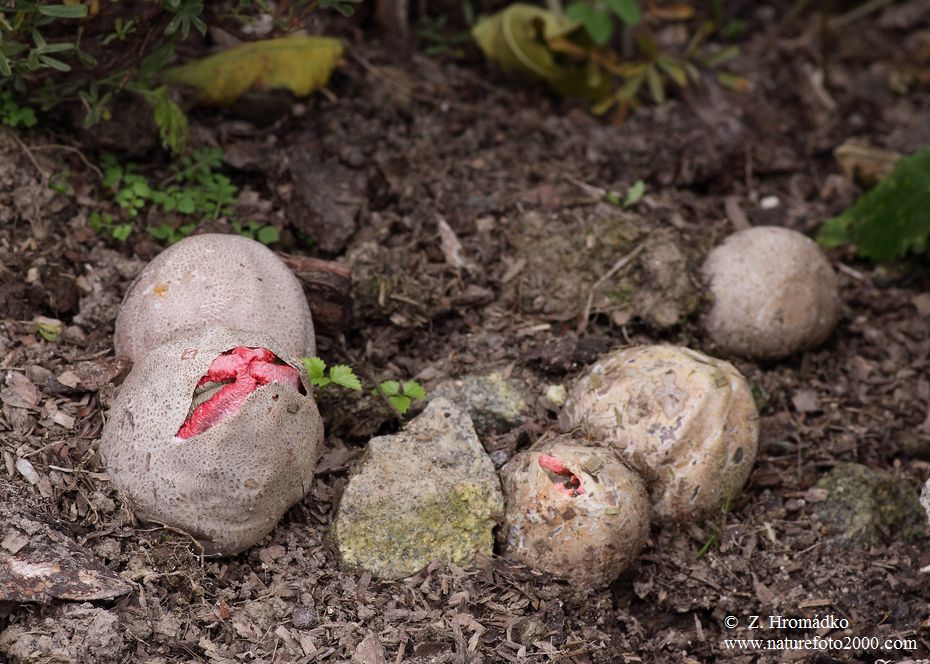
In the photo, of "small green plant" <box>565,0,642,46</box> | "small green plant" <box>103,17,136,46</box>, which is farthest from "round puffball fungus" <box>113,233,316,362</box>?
"small green plant" <box>565,0,642,46</box>

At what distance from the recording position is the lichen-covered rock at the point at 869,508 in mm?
3746

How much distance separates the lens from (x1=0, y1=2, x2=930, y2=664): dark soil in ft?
10.5

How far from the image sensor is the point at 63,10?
11.2 ft

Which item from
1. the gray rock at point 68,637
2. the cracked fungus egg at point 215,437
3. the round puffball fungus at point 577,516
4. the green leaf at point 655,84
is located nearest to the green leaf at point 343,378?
the cracked fungus egg at point 215,437

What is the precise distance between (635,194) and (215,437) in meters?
2.66

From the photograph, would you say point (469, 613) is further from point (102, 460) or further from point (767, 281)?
point (767, 281)

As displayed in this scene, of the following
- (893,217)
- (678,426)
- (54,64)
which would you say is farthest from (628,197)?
(54,64)

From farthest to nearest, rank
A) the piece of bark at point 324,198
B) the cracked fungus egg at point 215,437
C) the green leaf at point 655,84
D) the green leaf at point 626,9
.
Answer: the green leaf at point 655,84
the green leaf at point 626,9
the piece of bark at point 324,198
the cracked fungus egg at point 215,437

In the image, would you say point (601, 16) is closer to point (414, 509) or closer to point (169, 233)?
point (169, 233)

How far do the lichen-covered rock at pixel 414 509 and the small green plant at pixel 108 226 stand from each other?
153 centimetres

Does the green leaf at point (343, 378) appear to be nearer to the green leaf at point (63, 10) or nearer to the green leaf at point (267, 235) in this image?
the green leaf at point (267, 235)

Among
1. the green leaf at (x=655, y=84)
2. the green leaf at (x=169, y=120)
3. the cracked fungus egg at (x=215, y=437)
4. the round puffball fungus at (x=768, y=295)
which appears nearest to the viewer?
the cracked fungus egg at (x=215, y=437)

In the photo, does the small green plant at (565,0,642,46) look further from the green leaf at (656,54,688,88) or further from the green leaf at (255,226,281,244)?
the green leaf at (255,226,281,244)

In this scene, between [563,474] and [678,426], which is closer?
[563,474]
